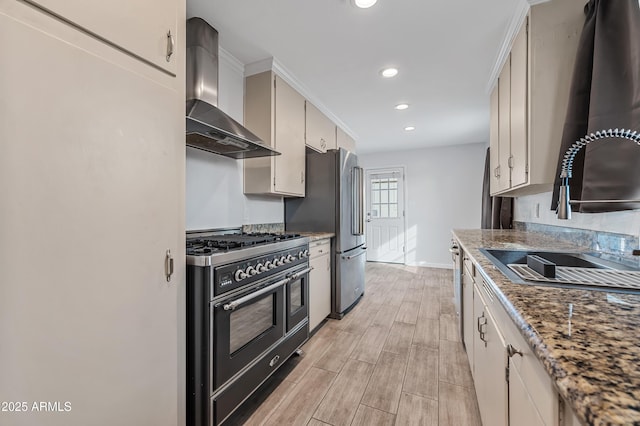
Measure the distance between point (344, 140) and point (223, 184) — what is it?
7.94 ft

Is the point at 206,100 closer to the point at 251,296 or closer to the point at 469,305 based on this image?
the point at 251,296

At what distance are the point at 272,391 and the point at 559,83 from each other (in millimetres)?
2560

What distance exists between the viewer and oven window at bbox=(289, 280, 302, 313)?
2.05 meters

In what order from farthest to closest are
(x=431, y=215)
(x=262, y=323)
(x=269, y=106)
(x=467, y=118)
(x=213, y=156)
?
(x=431, y=215), (x=467, y=118), (x=269, y=106), (x=213, y=156), (x=262, y=323)

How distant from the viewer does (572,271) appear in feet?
3.83

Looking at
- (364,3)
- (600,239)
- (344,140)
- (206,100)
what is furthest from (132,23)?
(344,140)

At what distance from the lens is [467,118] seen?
3.85m

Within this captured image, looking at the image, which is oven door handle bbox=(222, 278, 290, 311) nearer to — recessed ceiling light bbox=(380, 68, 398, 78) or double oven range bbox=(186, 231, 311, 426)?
double oven range bbox=(186, 231, 311, 426)

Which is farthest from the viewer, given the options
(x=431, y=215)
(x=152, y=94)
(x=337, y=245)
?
(x=431, y=215)

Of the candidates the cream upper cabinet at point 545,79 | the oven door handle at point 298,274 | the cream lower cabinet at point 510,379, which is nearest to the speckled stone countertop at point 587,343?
the cream lower cabinet at point 510,379

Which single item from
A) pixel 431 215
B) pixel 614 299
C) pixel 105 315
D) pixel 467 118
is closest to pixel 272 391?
pixel 105 315

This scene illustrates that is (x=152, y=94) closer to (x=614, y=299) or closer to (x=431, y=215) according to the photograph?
(x=614, y=299)

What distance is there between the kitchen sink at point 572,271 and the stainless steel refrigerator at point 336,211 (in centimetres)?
152

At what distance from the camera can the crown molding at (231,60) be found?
2291 mm
